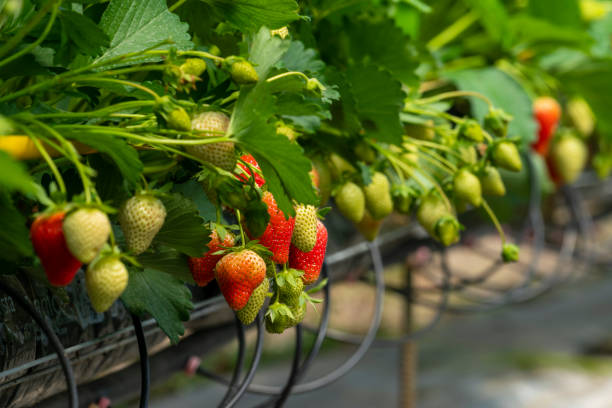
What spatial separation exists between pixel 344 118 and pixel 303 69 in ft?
0.33

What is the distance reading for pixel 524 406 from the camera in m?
2.17

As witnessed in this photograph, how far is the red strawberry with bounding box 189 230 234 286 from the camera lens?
0.43 m

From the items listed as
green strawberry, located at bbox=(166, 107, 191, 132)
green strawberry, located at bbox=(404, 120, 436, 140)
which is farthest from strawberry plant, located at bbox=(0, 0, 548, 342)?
green strawberry, located at bbox=(404, 120, 436, 140)

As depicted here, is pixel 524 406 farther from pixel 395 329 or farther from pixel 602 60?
pixel 602 60

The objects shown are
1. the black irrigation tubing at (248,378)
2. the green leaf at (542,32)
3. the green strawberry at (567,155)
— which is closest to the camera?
the black irrigation tubing at (248,378)

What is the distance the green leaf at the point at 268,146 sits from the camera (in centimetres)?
35

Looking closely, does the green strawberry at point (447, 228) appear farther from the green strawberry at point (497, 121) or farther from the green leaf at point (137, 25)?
the green leaf at point (137, 25)

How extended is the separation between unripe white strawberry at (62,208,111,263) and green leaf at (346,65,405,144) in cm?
27

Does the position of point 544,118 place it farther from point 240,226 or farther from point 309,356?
point 240,226

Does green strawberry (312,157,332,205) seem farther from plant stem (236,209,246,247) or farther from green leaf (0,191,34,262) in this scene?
green leaf (0,191,34,262)

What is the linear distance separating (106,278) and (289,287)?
13 cm

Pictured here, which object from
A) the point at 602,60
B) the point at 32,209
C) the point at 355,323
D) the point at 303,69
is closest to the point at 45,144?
the point at 32,209

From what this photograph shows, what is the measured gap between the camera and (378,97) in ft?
1.79

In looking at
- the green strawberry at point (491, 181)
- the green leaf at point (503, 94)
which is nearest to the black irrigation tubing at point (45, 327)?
the green strawberry at point (491, 181)
